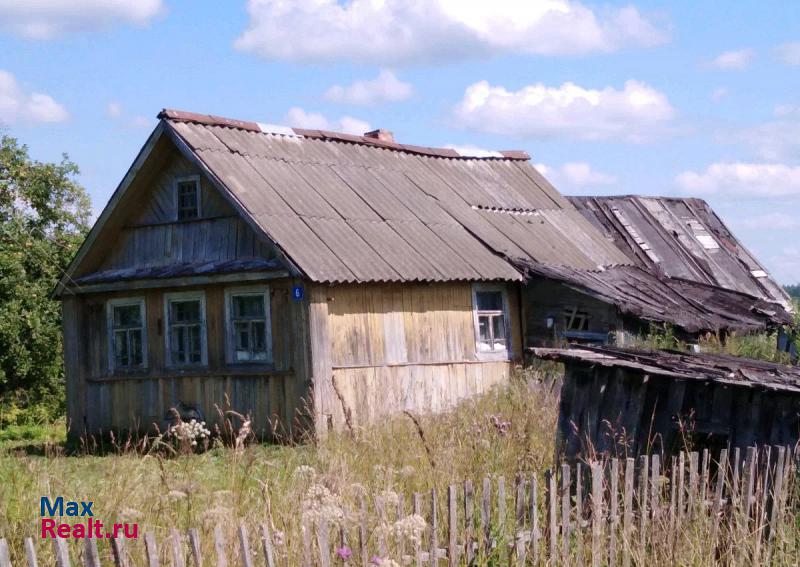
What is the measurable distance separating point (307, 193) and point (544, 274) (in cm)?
415

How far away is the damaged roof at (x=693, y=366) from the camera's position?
8.74 m

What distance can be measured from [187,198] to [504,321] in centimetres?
563

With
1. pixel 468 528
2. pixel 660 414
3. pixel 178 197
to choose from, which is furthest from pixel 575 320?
pixel 468 528

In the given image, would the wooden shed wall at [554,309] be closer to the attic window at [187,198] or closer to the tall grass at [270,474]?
the tall grass at [270,474]

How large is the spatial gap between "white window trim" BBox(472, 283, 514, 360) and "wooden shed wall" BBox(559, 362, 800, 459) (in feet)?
26.5

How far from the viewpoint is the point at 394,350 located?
55.0ft

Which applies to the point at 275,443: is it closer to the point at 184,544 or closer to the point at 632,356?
the point at 632,356

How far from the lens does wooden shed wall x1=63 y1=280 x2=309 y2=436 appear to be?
15.9 meters

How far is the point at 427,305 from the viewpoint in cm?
1741

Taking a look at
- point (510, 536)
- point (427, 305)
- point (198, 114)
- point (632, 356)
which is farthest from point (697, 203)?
point (510, 536)

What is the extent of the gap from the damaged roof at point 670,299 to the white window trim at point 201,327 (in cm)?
544

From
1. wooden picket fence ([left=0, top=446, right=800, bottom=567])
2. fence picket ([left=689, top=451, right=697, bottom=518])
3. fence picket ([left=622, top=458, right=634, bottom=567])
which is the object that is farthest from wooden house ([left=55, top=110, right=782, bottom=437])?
fence picket ([left=622, top=458, right=634, bottom=567])

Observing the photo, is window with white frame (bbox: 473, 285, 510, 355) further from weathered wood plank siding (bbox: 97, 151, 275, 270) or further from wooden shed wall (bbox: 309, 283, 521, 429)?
weathered wood plank siding (bbox: 97, 151, 275, 270)

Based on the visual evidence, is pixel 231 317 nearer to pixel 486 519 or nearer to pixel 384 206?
pixel 384 206
